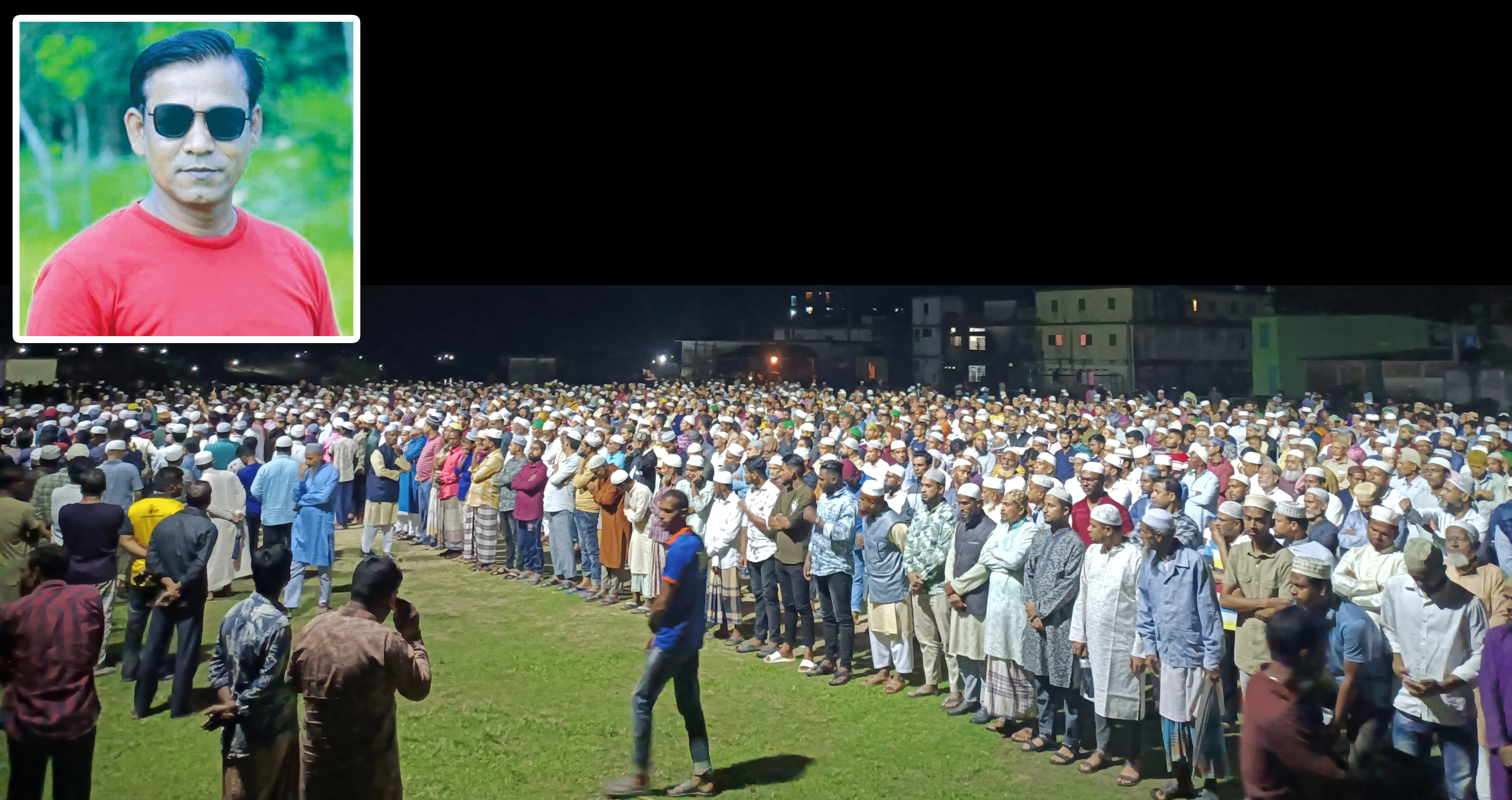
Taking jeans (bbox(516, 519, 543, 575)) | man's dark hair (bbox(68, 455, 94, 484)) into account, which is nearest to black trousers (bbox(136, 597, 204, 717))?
man's dark hair (bbox(68, 455, 94, 484))

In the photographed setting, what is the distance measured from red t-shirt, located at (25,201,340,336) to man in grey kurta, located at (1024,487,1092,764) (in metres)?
3.78

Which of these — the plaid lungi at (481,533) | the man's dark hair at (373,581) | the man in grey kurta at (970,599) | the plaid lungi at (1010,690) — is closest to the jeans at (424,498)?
the plaid lungi at (481,533)

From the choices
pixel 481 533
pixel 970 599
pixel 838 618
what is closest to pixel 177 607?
pixel 481 533

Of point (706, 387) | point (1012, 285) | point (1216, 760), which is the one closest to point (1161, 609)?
point (1216, 760)

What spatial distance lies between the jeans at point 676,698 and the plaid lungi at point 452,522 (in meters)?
1.75

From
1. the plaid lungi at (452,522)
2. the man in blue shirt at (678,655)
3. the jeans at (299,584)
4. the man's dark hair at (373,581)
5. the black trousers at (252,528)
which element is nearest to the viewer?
Answer: the man's dark hair at (373,581)

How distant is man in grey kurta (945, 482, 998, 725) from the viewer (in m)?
5.19

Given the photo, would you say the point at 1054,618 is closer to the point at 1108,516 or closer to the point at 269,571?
the point at 1108,516

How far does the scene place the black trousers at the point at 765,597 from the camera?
5879 mm

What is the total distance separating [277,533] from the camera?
5918mm

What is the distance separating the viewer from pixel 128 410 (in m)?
5.70

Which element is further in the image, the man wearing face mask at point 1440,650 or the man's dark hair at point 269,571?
the man wearing face mask at point 1440,650

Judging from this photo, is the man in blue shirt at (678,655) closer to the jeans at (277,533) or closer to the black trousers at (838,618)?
the black trousers at (838,618)

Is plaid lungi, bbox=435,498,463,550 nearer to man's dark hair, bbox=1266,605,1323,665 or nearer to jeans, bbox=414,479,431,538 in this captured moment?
jeans, bbox=414,479,431,538
